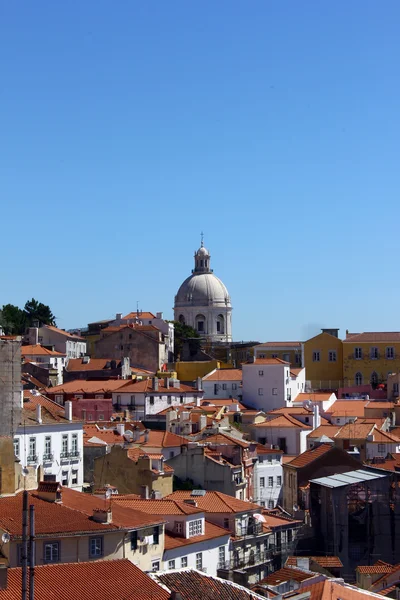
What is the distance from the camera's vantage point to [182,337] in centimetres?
11588

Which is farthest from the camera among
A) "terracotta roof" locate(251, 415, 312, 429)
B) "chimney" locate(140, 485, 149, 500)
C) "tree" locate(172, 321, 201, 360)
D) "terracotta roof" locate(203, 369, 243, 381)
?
"tree" locate(172, 321, 201, 360)

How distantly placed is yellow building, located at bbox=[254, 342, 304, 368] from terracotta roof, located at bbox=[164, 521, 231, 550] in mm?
56963

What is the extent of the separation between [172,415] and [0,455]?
30.5 meters

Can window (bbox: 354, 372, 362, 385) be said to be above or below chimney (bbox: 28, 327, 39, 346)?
below

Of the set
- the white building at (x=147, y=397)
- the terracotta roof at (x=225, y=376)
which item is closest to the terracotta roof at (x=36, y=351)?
the terracotta roof at (x=225, y=376)

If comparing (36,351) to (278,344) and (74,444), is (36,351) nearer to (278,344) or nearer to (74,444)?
(278,344)

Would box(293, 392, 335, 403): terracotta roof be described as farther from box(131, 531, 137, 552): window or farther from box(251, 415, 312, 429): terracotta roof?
box(131, 531, 137, 552): window

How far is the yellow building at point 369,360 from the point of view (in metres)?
92.9

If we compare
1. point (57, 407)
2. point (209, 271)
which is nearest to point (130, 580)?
point (57, 407)

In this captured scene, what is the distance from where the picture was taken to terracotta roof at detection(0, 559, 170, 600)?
2452 cm

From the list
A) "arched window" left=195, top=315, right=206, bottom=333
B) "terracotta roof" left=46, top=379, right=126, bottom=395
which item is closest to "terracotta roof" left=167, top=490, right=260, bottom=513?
"terracotta roof" left=46, top=379, right=126, bottom=395

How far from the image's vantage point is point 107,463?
45.2m

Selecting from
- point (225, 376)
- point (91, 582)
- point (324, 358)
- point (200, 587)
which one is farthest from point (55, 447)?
point (324, 358)

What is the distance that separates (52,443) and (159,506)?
11817 mm
